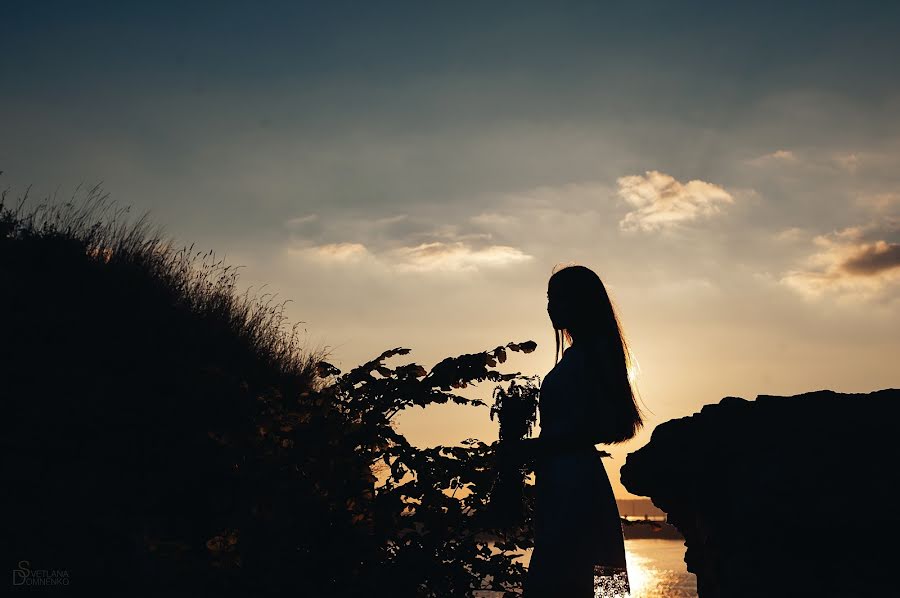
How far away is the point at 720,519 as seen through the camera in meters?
3.69

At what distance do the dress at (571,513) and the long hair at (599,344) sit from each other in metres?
0.06

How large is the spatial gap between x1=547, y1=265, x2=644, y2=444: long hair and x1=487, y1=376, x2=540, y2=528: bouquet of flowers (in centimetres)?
44

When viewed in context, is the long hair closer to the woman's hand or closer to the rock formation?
the woman's hand

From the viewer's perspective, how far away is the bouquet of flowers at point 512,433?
3.59 m

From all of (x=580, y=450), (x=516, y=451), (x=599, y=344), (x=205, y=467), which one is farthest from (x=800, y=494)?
(x=205, y=467)

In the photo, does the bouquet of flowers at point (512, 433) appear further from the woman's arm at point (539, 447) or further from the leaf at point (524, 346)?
the leaf at point (524, 346)

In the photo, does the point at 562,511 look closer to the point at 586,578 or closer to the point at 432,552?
the point at 586,578

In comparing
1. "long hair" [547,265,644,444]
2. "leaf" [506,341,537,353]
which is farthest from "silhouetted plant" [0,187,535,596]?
"long hair" [547,265,644,444]

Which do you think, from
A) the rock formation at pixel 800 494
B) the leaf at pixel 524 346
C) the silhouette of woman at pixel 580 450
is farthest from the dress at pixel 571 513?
the leaf at pixel 524 346

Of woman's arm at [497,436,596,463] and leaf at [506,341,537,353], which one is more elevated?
leaf at [506,341,537,353]

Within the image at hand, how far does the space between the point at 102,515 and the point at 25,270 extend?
134 inches

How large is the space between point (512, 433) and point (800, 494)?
1.41 meters

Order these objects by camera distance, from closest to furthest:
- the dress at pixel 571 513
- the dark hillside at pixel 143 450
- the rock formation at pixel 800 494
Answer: the dress at pixel 571 513, the rock formation at pixel 800 494, the dark hillside at pixel 143 450

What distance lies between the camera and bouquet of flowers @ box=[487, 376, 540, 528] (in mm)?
3588
